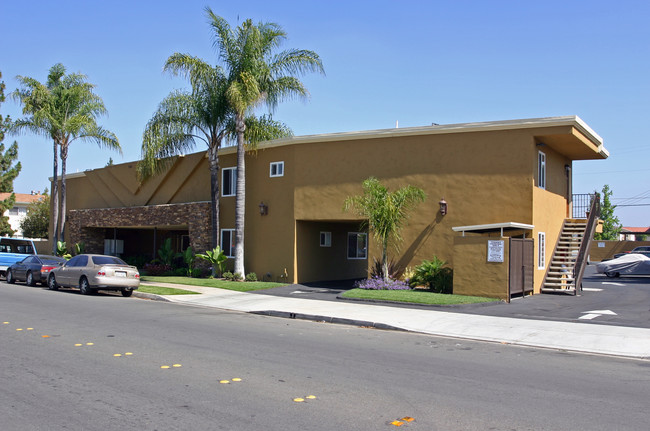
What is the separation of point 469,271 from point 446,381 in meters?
10.5

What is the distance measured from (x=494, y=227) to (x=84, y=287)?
45.7 feet

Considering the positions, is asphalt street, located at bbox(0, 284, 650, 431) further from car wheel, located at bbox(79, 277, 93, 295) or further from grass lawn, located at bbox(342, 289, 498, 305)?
car wheel, located at bbox(79, 277, 93, 295)

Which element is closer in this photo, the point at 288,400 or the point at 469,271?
the point at 288,400

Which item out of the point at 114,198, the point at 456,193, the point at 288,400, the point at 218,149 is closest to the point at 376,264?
the point at 456,193

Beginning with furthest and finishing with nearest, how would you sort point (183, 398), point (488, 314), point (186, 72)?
1. point (186, 72)
2. point (488, 314)
3. point (183, 398)

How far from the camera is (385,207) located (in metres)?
19.5

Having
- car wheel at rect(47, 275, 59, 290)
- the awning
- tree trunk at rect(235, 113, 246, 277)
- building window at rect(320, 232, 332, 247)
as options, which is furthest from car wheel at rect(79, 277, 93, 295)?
the awning

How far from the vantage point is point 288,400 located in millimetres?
6672

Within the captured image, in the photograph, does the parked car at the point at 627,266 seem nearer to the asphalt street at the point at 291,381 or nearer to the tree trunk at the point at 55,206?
the asphalt street at the point at 291,381

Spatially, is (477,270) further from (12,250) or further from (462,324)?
(12,250)

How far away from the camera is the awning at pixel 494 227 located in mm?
17922

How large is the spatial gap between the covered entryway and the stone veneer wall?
16.2ft

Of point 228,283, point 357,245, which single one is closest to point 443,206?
point 357,245

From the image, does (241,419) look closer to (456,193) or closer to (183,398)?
(183,398)
